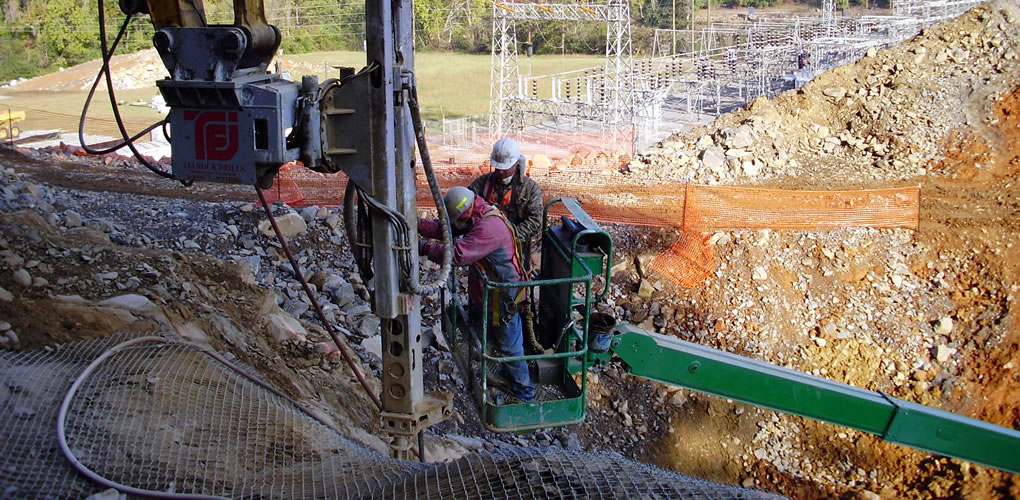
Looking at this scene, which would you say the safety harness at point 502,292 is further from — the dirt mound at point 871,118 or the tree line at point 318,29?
the tree line at point 318,29

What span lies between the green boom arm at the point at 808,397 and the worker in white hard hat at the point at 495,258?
2.42 ft

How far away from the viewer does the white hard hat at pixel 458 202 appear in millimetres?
5668

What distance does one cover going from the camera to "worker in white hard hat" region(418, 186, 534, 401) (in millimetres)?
5566

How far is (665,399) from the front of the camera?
10695 millimetres

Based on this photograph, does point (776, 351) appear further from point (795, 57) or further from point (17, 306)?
point (795, 57)

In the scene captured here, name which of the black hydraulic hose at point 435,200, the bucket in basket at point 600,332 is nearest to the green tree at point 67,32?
the black hydraulic hose at point 435,200

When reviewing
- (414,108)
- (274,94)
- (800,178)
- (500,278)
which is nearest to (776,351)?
(800,178)

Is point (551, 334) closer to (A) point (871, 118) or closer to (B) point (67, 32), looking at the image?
(A) point (871, 118)

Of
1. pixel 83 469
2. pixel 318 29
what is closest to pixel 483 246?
pixel 83 469

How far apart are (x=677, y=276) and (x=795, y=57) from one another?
20.7 m

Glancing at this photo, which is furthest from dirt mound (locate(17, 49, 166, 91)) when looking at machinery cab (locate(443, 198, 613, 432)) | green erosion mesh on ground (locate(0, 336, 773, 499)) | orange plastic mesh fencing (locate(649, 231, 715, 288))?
machinery cab (locate(443, 198, 613, 432))

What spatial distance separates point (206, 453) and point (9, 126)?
75.9 ft

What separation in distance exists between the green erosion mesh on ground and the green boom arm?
679mm

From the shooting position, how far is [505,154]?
22.4 feet
